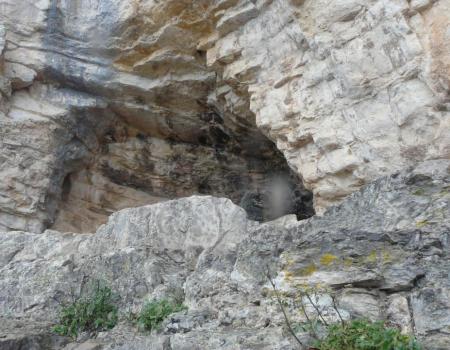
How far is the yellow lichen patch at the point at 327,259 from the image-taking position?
4.43 m

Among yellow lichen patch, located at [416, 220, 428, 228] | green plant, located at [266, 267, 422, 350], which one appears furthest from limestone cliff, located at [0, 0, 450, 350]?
green plant, located at [266, 267, 422, 350]

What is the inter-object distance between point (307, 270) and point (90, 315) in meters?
2.41

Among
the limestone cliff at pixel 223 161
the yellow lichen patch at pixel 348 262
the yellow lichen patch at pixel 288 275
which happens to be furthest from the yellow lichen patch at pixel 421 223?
the yellow lichen patch at pixel 288 275

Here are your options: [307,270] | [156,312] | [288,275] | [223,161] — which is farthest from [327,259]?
[223,161]

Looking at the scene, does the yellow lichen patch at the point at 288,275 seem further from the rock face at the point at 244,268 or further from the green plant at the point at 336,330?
the green plant at the point at 336,330

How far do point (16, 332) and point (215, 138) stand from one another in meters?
7.91

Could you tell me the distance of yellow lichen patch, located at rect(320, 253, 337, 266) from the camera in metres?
4.43

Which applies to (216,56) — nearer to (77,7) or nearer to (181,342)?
(77,7)

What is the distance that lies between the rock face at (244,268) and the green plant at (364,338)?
0.58 ft

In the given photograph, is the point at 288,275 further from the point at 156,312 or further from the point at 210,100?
the point at 210,100

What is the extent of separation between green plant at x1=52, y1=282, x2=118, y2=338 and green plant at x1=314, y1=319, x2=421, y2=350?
256 cm

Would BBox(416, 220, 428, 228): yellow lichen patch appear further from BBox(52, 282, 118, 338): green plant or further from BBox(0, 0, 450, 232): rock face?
BBox(52, 282, 118, 338): green plant

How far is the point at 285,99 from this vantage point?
8.36 meters

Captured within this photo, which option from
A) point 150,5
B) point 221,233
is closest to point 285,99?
point 221,233
